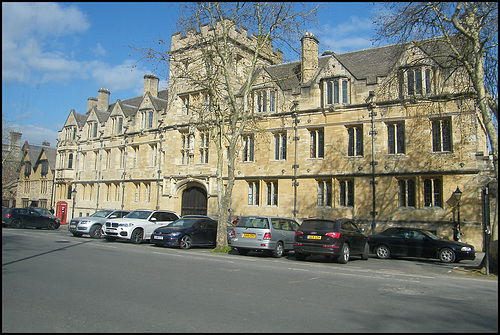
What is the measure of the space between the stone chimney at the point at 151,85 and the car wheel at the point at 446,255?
31.1 metres

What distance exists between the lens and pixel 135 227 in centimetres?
2059

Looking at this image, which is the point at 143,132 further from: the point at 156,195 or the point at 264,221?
the point at 264,221

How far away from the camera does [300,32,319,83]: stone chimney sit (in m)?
26.9

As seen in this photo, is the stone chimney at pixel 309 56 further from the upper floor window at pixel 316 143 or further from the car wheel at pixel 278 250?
the car wheel at pixel 278 250

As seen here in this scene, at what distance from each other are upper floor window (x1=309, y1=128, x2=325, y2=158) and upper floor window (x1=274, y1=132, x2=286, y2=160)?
193 centimetres

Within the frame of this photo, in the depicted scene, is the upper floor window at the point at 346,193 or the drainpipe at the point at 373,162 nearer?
the drainpipe at the point at 373,162

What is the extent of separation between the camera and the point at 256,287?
8.76 m

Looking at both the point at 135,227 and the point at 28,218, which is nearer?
the point at 135,227

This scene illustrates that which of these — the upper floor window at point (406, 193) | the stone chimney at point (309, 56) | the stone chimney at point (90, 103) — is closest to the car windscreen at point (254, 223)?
the upper floor window at point (406, 193)

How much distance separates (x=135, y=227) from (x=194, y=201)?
1100cm

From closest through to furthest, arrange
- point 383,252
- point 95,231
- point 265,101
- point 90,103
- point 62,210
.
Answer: point 383,252
point 95,231
point 265,101
point 62,210
point 90,103

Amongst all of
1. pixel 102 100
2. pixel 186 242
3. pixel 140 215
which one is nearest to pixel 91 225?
pixel 140 215

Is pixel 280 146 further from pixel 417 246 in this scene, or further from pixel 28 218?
pixel 28 218

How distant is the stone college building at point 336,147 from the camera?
2100cm
